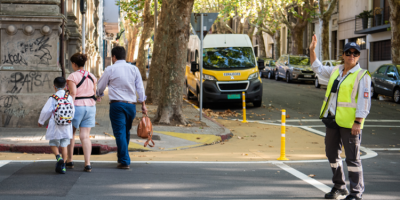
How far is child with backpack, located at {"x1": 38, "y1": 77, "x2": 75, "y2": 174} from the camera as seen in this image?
6.60 metres

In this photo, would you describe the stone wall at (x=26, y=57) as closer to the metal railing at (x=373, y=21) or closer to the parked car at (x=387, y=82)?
the parked car at (x=387, y=82)

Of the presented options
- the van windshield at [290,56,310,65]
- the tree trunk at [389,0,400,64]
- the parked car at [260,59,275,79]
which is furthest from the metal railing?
the parked car at [260,59,275,79]

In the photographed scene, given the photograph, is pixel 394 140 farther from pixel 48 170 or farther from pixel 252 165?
pixel 48 170

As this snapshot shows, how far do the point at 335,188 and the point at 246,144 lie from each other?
485 cm

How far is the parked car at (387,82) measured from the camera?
63.5 ft

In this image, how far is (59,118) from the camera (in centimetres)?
661

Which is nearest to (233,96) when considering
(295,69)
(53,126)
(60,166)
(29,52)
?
(29,52)

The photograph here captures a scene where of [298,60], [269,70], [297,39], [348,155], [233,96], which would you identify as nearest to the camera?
[348,155]

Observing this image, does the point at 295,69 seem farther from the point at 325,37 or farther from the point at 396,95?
the point at 396,95

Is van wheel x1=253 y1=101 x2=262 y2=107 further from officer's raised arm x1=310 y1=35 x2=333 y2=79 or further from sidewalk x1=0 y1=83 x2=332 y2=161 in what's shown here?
officer's raised arm x1=310 y1=35 x2=333 y2=79

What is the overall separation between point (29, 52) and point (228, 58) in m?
7.88

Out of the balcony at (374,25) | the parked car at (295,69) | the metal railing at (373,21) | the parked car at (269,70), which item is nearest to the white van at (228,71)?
the parked car at (295,69)

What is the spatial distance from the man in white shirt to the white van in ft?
29.5

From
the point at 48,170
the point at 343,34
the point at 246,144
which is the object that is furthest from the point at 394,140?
the point at 343,34
